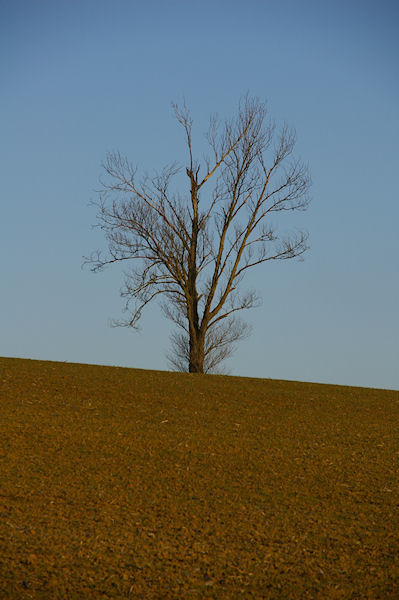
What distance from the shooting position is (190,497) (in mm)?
7711

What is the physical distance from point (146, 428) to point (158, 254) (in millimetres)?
12180

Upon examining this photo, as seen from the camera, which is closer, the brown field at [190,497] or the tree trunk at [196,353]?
the brown field at [190,497]

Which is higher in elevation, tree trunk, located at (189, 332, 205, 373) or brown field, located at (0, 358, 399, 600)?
tree trunk, located at (189, 332, 205, 373)

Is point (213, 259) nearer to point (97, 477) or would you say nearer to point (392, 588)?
point (97, 477)

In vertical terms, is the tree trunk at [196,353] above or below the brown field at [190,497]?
above

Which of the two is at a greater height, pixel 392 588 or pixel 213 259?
pixel 213 259

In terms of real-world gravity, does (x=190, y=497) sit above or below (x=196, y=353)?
below

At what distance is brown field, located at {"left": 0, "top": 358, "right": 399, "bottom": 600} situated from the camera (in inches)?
233

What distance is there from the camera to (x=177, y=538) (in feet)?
21.6

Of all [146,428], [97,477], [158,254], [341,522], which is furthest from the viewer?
[158,254]

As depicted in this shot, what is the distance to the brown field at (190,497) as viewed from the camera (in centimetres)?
591

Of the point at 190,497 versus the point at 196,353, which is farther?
the point at 196,353

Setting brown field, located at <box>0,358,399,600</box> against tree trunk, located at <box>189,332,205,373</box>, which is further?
tree trunk, located at <box>189,332,205,373</box>

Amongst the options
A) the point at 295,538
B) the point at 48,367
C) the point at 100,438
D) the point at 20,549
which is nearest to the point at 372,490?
the point at 295,538
